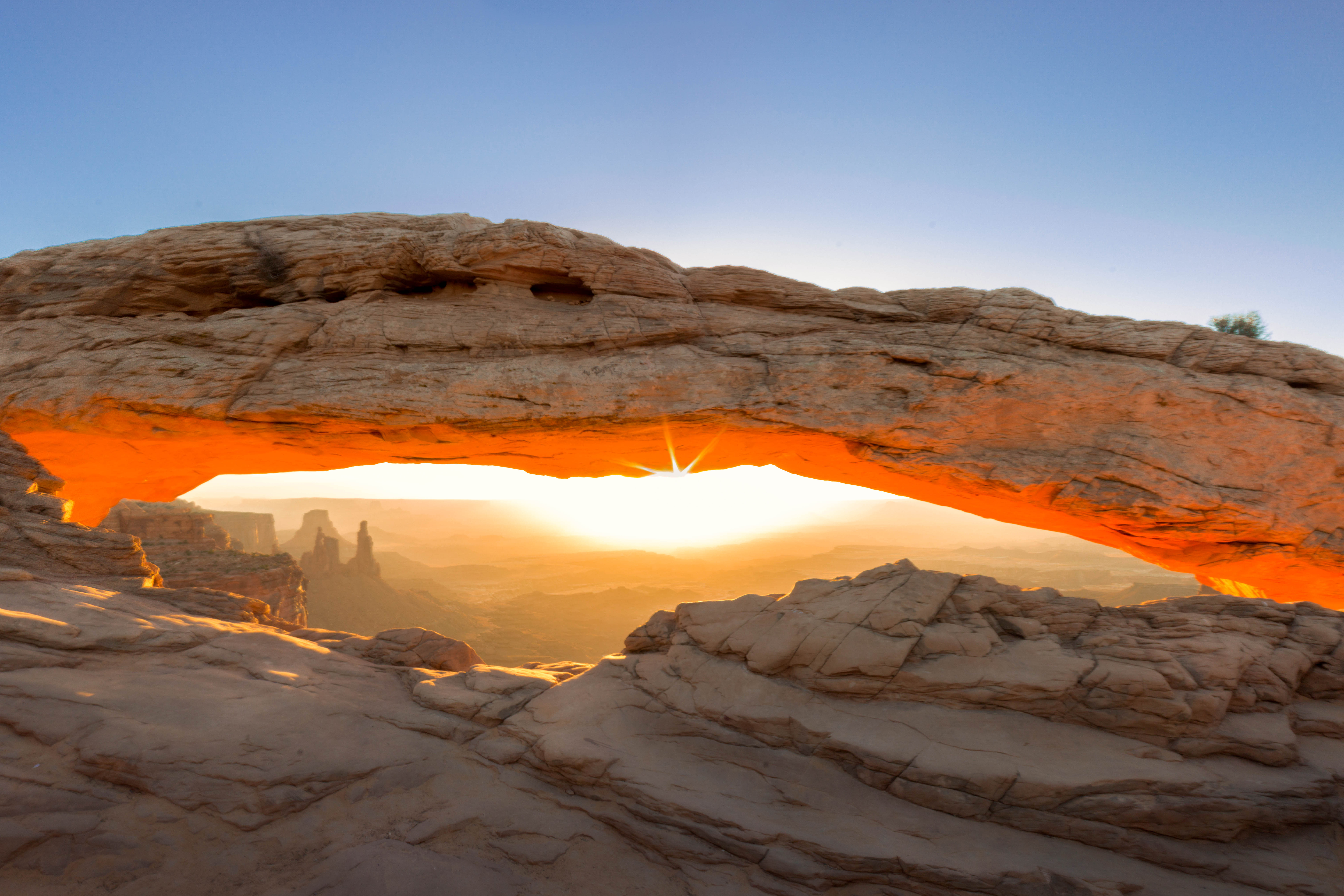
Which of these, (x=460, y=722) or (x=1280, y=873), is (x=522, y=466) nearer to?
(x=460, y=722)

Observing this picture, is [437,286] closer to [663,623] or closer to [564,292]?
[564,292]

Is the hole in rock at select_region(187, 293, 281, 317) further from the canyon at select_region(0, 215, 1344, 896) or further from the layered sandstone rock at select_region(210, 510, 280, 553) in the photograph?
the layered sandstone rock at select_region(210, 510, 280, 553)

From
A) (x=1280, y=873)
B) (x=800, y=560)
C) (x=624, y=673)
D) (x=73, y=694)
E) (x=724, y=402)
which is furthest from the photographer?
(x=800, y=560)

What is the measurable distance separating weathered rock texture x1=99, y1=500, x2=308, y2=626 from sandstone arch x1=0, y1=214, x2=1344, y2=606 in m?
15.8

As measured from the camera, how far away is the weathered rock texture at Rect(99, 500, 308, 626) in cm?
3173

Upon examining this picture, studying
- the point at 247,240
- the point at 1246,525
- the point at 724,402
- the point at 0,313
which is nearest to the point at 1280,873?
the point at 1246,525

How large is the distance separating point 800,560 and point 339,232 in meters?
105

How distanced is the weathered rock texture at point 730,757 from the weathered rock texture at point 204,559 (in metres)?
19.7

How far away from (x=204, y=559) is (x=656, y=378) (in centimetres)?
3482

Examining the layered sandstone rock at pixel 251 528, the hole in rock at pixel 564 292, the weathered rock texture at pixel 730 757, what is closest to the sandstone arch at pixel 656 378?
the hole in rock at pixel 564 292

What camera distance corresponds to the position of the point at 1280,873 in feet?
23.0

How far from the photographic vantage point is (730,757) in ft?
29.4

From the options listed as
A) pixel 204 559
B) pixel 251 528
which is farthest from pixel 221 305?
pixel 251 528

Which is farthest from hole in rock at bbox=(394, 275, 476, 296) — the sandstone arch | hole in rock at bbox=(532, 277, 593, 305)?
hole in rock at bbox=(532, 277, 593, 305)
